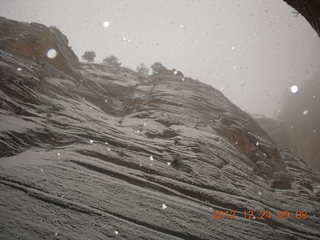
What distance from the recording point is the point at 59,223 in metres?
4.74

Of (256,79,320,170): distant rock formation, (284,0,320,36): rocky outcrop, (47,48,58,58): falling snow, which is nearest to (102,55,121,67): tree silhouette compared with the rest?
(47,48,58,58): falling snow

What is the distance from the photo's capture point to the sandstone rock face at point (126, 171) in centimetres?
532

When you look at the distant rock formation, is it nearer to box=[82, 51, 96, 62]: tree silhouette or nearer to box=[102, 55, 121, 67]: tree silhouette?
box=[102, 55, 121, 67]: tree silhouette

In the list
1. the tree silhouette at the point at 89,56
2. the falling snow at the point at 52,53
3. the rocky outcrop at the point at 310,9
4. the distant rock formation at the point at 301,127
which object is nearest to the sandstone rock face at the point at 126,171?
the falling snow at the point at 52,53

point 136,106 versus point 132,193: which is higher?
point 136,106

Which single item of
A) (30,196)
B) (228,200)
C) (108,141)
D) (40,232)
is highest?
(108,141)

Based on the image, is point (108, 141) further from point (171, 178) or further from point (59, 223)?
point (59, 223)

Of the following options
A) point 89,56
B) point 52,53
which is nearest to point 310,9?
point 52,53

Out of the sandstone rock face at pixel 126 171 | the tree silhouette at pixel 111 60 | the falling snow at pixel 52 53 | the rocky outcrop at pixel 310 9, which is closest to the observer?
the sandstone rock face at pixel 126 171

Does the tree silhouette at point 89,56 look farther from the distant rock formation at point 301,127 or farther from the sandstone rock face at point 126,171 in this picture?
the distant rock formation at point 301,127

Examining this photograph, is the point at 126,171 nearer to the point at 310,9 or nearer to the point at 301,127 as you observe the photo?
the point at 310,9

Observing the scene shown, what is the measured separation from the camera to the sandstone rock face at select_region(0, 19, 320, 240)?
532 cm

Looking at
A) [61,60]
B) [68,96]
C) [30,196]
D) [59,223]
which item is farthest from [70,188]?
[61,60]

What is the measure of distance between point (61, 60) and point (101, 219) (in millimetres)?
Answer: 18223
